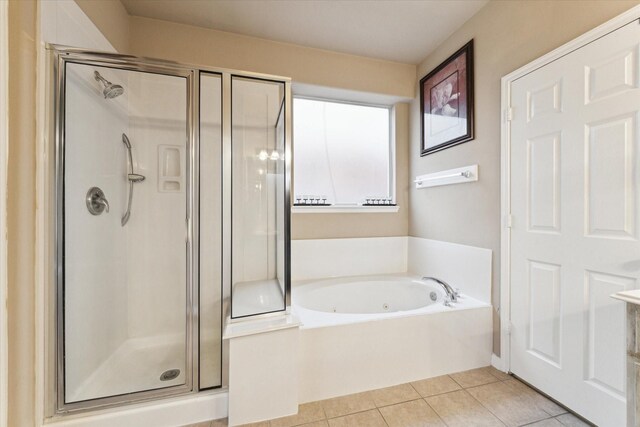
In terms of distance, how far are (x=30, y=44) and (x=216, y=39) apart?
57.9 inches

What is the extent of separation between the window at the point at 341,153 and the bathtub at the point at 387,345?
116 centimetres

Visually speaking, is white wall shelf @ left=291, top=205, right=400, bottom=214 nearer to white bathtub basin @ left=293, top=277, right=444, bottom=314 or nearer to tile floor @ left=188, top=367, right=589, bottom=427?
white bathtub basin @ left=293, top=277, right=444, bottom=314

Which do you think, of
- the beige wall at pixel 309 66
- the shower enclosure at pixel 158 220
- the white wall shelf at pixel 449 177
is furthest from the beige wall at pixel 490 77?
the shower enclosure at pixel 158 220

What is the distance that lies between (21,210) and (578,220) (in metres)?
2.53

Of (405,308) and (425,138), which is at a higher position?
(425,138)

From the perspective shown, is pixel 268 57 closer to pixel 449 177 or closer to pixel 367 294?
pixel 449 177

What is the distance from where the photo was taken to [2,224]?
94cm

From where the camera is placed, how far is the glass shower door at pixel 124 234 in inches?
57.2

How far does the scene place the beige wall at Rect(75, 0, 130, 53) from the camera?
5.29 feet

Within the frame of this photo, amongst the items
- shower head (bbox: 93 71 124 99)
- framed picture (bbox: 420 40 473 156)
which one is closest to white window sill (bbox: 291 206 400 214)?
framed picture (bbox: 420 40 473 156)

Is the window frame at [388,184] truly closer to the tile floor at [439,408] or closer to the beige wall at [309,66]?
the beige wall at [309,66]

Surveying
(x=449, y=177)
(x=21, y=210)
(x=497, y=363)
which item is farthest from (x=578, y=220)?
(x=21, y=210)

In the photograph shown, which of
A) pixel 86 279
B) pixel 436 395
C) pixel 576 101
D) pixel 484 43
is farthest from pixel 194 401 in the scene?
pixel 484 43

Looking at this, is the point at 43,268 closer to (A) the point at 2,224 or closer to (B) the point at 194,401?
(A) the point at 2,224
